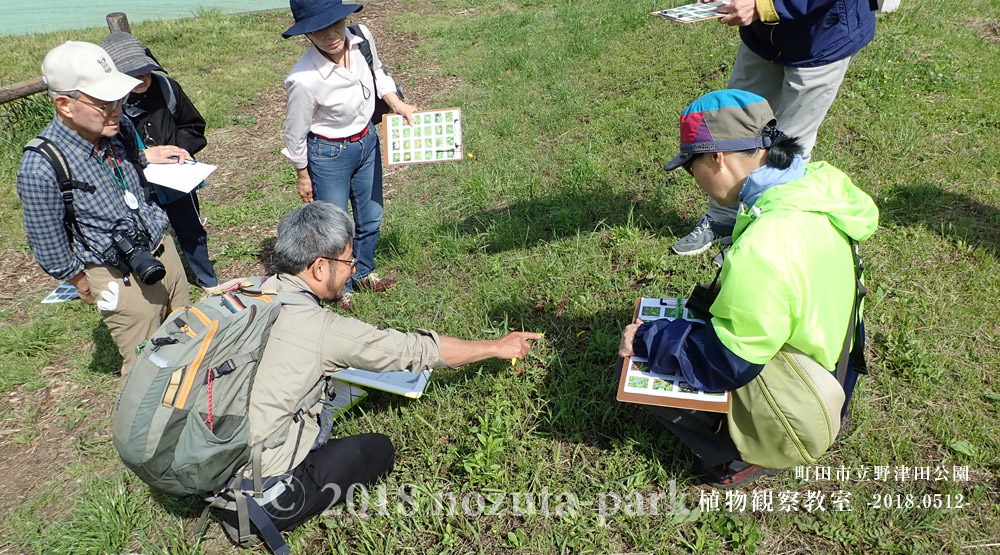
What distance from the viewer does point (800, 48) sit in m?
3.67

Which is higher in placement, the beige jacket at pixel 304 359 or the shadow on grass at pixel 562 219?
the beige jacket at pixel 304 359

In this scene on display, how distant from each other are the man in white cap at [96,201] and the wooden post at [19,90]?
148 inches

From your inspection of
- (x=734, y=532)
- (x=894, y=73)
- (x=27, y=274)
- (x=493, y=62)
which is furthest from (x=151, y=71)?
(x=894, y=73)

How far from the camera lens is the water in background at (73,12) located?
12.3m

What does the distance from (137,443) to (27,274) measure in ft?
14.9

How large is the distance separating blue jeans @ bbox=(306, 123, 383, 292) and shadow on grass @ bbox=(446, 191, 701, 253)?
3.03 ft

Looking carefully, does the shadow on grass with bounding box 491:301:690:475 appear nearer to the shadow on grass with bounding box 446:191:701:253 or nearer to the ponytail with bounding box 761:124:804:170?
the shadow on grass with bounding box 446:191:701:253

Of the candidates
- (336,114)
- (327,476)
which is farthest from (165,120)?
(327,476)

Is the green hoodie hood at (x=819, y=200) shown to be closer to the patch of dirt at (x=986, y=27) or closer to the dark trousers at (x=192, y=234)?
the dark trousers at (x=192, y=234)

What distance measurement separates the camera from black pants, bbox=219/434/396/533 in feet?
9.34

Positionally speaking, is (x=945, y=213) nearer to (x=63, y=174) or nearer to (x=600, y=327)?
(x=600, y=327)

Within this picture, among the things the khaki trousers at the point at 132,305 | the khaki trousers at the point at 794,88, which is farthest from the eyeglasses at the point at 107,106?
the khaki trousers at the point at 794,88

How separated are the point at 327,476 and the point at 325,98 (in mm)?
2325

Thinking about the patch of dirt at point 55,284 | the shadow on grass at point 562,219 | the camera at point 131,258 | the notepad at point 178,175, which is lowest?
the patch of dirt at point 55,284
